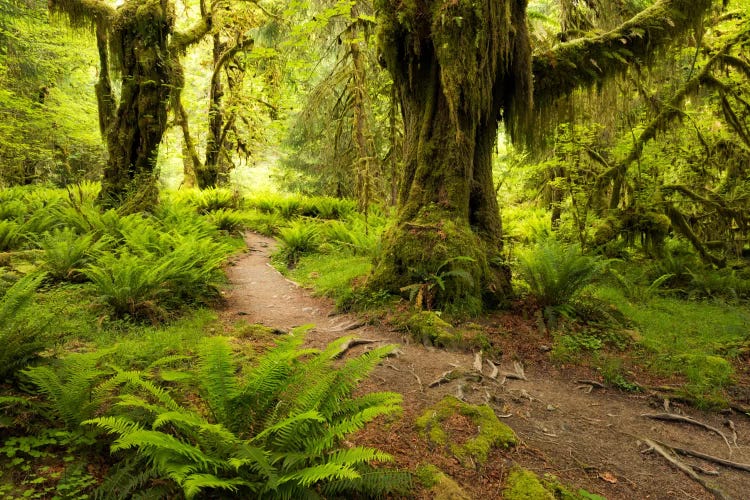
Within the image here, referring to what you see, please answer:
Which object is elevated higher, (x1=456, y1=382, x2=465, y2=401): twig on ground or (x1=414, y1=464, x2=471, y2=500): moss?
(x1=414, y1=464, x2=471, y2=500): moss

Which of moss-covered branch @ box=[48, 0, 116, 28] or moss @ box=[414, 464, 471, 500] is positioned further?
moss-covered branch @ box=[48, 0, 116, 28]

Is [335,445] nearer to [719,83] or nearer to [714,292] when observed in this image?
[714,292]

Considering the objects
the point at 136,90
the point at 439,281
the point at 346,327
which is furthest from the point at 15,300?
the point at 136,90

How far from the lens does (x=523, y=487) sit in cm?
245

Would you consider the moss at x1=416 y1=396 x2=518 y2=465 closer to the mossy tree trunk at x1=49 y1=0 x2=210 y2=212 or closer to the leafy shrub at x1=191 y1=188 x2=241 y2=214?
the mossy tree trunk at x1=49 y1=0 x2=210 y2=212

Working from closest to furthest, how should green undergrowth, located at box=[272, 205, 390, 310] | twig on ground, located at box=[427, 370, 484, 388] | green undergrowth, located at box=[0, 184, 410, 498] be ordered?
green undergrowth, located at box=[0, 184, 410, 498] < twig on ground, located at box=[427, 370, 484, 388] < green undergrowth, located at box=[272, 205, 390, 310]

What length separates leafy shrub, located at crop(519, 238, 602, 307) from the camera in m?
5.32

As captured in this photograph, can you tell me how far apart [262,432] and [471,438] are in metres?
1.65

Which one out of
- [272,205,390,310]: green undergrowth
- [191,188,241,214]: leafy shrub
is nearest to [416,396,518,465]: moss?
[272,205,390,310]: green undergrowth

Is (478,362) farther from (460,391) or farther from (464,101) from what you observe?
(464,101)

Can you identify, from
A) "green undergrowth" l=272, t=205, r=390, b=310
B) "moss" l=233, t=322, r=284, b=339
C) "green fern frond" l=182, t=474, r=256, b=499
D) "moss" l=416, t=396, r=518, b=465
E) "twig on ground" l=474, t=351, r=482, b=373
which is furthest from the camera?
"green undergrowth" l=272, t=205, r=390, b=310

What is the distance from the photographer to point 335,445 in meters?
2.46

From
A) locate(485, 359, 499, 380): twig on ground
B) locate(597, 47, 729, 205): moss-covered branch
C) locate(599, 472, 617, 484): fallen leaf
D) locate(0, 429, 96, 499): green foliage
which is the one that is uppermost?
locate(597, 47, 729, 205): moss-covered branch

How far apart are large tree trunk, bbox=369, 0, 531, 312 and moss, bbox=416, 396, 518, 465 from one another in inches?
84.1
